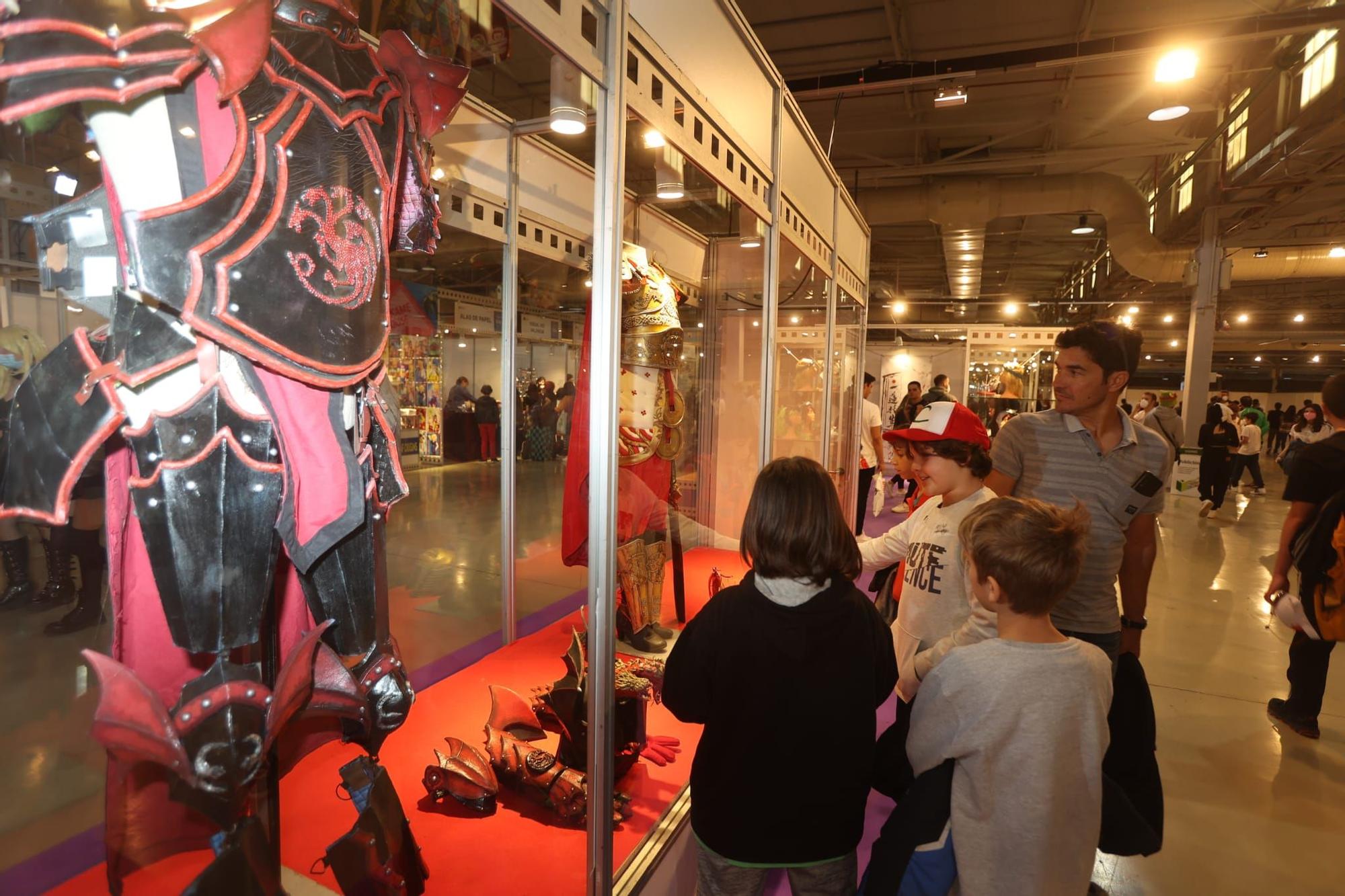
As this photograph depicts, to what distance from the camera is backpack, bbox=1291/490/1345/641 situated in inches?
97.8

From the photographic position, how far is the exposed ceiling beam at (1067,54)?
13.6 ft

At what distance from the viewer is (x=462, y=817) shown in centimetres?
184

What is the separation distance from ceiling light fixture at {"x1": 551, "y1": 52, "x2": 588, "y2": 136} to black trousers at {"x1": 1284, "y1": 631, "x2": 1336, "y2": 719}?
3.57m

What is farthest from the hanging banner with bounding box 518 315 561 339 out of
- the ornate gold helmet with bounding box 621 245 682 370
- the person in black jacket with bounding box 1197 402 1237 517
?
the person in black jacket with bounding box 1197 402 1237 517

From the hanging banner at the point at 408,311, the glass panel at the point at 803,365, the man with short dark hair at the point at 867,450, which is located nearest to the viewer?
the hanging banner at the point at 408,311

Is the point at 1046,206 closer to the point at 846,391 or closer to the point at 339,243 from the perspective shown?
the point at 846,391

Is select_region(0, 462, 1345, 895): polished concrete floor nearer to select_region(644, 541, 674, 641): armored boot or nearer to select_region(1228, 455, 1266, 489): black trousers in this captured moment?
select_region(644, 541, 674, 641): armored boot

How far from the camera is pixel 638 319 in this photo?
2.24m

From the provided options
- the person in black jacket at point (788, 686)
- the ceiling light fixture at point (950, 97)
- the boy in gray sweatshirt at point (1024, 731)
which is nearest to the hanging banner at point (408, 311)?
the person in black jacket at point (788, 686)

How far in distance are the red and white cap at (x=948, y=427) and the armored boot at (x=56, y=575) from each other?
179 centimetres

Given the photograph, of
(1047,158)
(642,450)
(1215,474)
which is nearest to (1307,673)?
(642,450)

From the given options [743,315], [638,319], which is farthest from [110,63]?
[743,315]

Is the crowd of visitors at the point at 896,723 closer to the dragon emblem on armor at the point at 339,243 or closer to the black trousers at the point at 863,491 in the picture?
the dragon emblem on armor at the point at 339,243

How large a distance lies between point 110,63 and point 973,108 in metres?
7.78
